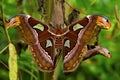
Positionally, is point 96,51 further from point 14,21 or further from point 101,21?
point 14,21

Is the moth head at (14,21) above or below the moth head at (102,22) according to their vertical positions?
above

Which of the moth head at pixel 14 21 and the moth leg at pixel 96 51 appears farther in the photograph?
the moth leg at pixel 96 51

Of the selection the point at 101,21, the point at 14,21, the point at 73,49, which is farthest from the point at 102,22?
the point at 14,21

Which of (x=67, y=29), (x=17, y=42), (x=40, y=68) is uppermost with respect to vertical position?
(x=67, y=29)

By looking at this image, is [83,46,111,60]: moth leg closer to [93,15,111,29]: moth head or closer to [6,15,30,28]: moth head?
[93,15,111,29]: moth head

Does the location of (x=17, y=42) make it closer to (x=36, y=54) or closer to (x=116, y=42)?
(x=36, y=54)

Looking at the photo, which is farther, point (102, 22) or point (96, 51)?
point (96, 51)

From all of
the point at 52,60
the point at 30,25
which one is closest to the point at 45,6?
the point at 30,25

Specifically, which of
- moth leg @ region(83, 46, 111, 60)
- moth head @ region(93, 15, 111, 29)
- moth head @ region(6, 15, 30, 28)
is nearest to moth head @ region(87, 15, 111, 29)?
moth head @ region(93, 15, 111, 29)

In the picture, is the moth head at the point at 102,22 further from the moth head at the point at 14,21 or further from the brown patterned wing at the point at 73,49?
the moth head at the point at 14,21

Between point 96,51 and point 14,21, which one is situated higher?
point 14,21

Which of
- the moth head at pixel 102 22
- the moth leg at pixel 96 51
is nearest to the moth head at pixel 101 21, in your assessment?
the moth head at pixel 102 22
